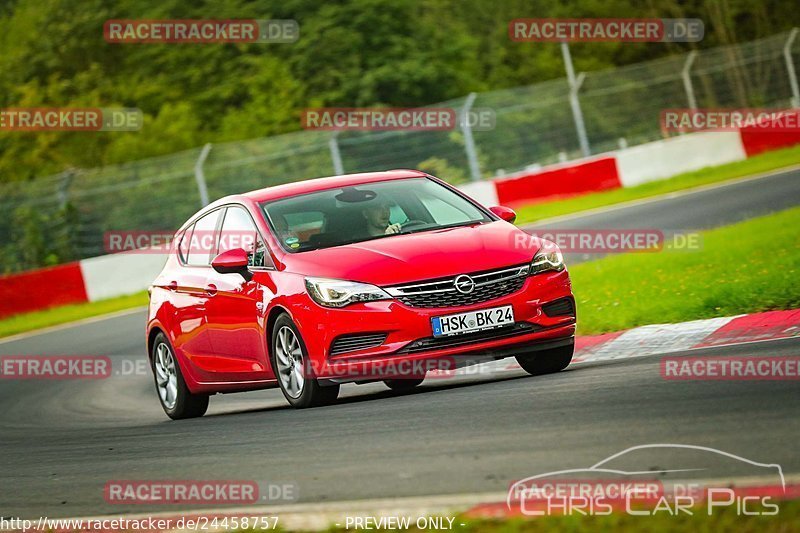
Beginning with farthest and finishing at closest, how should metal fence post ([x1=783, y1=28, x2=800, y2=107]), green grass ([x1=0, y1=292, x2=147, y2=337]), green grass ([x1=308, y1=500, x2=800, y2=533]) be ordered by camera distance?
1. metal fence post ([x1=783, y1=28, x2=800, y2=107])
2. green grass ([x1=0, y1=292, x2=147, y2=337])
3. green grass ([x1=308, y1=500, x2=800, y2=533])

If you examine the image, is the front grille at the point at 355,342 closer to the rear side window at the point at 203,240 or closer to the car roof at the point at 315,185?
the car roof at the point at 315,185

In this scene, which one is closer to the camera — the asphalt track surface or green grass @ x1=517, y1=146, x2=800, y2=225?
the asphalt track surface

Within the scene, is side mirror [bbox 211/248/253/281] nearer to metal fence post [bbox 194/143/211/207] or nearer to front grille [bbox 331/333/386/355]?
front grille [bbox 331/333/386/355]

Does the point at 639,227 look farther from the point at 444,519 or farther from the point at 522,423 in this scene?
the point at 444,519

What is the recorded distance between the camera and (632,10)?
5381cm

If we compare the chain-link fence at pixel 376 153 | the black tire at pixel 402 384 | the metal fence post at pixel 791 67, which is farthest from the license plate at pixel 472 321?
the metal fence post at pixel 791 67

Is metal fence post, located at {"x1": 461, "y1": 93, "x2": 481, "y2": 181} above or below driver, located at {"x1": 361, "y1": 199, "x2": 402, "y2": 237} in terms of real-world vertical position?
below

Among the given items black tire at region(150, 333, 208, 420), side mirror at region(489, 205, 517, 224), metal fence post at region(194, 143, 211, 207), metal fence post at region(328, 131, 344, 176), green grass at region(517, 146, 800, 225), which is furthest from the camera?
metal fence post at region(328, 131, 344, 176)

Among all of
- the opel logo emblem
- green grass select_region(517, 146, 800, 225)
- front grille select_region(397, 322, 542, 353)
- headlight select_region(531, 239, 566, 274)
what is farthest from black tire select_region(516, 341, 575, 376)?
green grass select_region(517, 146, 800, 225)

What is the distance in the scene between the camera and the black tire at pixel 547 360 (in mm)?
10023

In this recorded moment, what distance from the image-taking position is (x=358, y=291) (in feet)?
30.1

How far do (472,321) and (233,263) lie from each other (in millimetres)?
1852

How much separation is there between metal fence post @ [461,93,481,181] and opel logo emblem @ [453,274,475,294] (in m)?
19.0

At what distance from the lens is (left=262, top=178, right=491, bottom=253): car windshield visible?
10117mm
